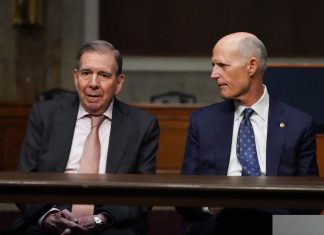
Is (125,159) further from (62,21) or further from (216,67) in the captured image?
(62,21)

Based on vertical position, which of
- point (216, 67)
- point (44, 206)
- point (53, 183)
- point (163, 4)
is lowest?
point (44, 206)

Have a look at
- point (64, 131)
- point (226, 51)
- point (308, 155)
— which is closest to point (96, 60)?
point (64, 131)

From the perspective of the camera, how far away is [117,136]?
11.6 ft

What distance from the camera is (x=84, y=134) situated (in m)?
3.57

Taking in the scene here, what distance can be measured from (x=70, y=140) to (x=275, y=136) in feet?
3.09

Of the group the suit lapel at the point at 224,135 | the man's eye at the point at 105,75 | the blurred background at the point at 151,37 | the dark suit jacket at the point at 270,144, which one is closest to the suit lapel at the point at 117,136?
the man's eye at the point at 105,75

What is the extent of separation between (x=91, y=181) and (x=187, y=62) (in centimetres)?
962

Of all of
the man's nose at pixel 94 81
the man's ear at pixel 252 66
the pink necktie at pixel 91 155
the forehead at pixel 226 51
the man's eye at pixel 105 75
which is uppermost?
the forehead at pixel 226 51

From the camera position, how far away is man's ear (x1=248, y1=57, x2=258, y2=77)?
11.8 ft

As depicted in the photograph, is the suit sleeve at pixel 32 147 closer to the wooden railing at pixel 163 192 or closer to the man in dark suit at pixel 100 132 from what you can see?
the man in dark suit at pixel 100 132

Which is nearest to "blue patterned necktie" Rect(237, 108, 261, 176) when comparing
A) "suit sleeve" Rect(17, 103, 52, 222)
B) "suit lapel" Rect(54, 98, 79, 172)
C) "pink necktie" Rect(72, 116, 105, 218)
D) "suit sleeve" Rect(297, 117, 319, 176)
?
"suit sleeve" Rect(297, 117, 319, 176)

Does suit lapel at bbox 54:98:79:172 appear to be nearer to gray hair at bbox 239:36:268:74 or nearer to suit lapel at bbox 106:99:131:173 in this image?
suit lapel at bbox 106:99:131:173

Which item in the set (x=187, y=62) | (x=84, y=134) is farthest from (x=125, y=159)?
(x=187, y=62)

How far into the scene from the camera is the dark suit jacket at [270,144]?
3.42 metres
